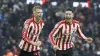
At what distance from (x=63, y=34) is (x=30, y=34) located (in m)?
0.86

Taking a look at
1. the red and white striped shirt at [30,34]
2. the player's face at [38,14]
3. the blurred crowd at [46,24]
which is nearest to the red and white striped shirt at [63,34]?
the red and white striped shirt at [30,34]

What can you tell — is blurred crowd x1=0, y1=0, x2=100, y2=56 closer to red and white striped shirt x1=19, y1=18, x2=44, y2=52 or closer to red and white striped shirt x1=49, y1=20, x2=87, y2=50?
red and white striped shirt x1=19, y1=18, x2=44, y2=52

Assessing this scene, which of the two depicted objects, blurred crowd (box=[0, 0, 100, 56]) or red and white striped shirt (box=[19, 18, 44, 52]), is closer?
red and white striped shirt (box=[19, 18, 44, 52])

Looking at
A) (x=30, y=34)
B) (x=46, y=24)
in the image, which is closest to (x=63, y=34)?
(x=30, y=34)

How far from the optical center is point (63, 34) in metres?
12.1

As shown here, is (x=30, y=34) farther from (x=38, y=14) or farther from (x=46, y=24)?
(x=46, y=24)

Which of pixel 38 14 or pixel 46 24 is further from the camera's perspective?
pixel 46 24

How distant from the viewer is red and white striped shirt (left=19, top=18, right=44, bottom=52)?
1182 cm

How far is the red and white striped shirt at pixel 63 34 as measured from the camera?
12086 millimetres

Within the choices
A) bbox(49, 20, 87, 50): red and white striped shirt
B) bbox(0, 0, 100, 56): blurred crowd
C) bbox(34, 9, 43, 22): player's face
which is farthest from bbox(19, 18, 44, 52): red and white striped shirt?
bbox(0, 0, 100, 56): blurred crowd

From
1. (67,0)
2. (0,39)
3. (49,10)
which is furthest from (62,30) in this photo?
(67,0)

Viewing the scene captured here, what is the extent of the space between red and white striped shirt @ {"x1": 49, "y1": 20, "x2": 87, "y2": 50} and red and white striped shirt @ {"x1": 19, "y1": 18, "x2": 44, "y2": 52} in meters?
0.39

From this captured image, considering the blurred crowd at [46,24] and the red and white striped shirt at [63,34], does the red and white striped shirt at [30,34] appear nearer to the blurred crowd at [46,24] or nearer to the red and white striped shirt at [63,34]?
the red and white striped shirt at [63,34]

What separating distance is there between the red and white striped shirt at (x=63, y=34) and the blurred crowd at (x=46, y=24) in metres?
5.28
